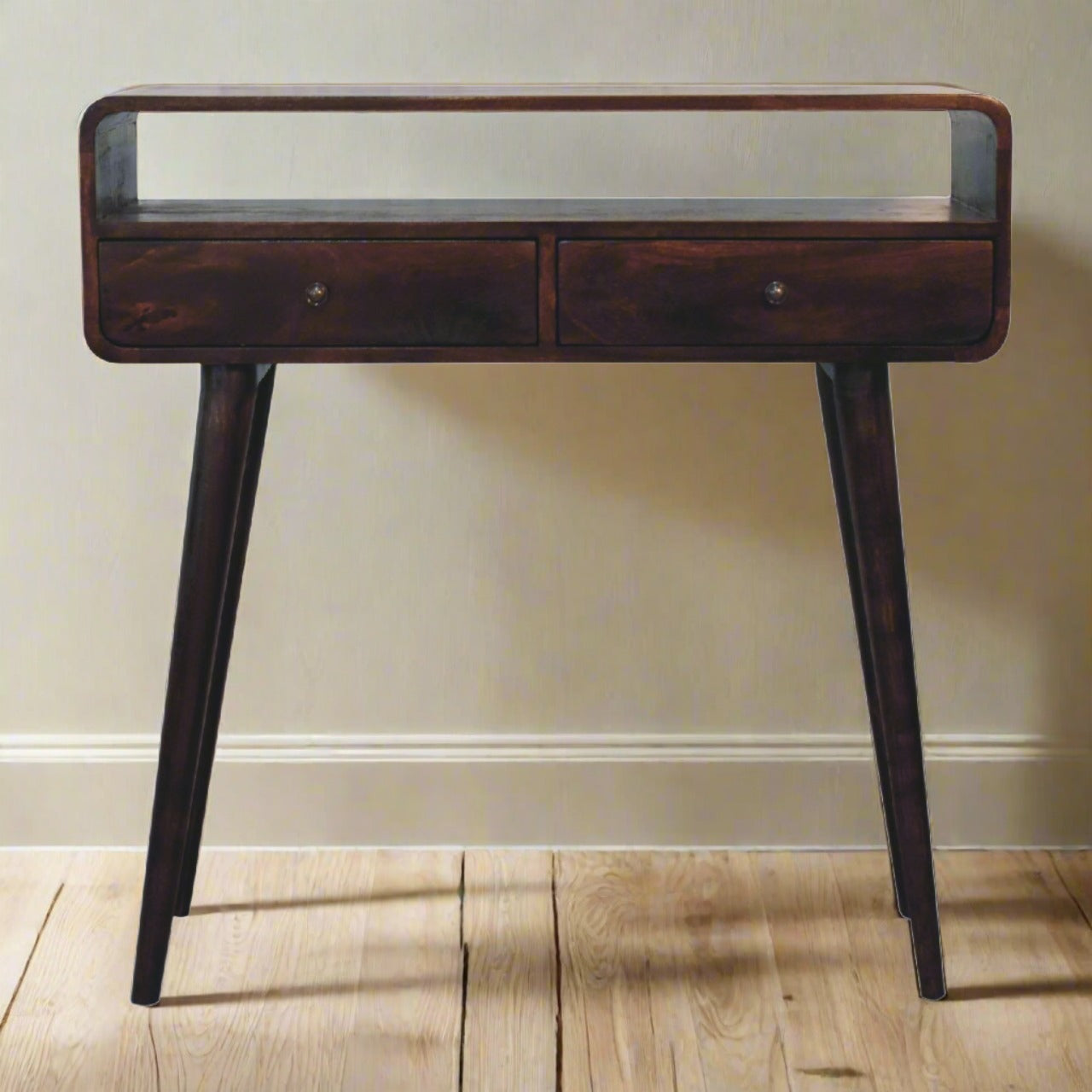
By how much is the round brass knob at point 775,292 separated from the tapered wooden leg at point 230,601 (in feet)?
1.64

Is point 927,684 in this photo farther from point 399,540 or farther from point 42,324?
point 42,324

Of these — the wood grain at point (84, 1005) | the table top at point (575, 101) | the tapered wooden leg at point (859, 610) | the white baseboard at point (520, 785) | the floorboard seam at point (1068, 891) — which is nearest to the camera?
the table top at point (575, 101)

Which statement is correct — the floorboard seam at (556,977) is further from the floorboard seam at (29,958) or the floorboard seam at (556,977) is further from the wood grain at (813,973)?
the floorboard seam at (29,958)

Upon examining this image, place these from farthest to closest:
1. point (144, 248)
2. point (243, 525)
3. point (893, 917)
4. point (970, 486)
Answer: point (970, 486) < point (893, 917) < point (243, 525) < point (144, 248)

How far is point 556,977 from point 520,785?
1.04 feet

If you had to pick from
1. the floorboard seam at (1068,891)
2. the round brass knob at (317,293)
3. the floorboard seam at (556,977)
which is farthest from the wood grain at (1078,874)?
the round brass knob at (317,293)

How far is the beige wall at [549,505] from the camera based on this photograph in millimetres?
1588

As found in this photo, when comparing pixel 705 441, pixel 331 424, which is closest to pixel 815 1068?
pixel 705 441

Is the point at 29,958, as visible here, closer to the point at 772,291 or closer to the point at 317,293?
the point at 317,293

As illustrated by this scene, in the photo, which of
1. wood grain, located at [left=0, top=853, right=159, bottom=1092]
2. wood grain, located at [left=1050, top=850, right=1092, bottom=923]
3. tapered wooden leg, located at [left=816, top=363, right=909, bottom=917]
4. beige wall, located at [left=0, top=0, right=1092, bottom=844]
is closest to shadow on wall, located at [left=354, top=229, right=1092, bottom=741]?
beige wall, located at [left=0, top=0, right=1092, bottom=844]

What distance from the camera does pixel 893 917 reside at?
1.58 meters

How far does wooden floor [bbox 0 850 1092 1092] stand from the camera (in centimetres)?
132

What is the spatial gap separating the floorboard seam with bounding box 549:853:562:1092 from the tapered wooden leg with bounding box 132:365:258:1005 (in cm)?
39

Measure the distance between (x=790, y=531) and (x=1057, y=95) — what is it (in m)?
0.56
